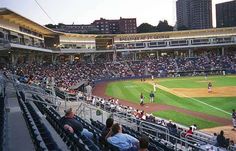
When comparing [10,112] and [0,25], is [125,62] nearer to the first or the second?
[0,25]

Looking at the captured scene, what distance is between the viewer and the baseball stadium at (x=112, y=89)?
8954mm

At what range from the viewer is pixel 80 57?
9688cm

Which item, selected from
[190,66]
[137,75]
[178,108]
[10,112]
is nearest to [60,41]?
[137,75]

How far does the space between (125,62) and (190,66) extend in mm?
17590

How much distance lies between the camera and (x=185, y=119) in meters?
26.1

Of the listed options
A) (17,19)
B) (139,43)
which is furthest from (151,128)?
(139,43)

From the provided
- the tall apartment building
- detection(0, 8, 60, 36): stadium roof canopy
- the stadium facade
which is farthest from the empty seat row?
the tall apartment building

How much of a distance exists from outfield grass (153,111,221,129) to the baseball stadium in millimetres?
68

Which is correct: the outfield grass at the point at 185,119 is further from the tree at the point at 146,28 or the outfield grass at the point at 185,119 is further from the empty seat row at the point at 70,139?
the tree at the point at 146,28

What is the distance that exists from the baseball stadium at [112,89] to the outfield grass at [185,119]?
68 millimetres

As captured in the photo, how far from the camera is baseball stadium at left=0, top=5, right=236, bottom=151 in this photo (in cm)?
895

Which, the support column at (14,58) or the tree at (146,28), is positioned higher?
the tree at (146,28)

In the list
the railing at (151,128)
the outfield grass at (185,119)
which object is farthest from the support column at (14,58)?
the railing at (151,128)

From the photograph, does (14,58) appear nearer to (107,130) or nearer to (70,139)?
(107,130)
